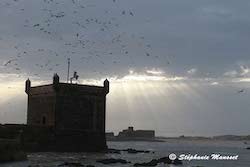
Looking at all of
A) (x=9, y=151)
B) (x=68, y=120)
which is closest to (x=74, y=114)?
(x=68, y=120)

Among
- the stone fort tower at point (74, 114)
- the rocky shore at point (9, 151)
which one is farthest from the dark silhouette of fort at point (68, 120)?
the rocky shore at point (9, 151)

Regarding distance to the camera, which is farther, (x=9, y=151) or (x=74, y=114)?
(x=74, y=114)

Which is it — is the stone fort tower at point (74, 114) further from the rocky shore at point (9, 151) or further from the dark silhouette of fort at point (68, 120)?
the rocky shore at point (9, 151)

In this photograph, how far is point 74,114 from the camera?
241ft

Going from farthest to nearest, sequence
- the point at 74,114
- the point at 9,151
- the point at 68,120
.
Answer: the point at 74,114 → the point at 68,120 → the point at 9,151

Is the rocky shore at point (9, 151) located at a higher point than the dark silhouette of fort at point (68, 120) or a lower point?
lower

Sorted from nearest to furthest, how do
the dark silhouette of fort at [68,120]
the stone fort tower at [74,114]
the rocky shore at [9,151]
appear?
the rocky shore at [9,151] < the dark silhouette of fort at [68,120] < the stone fort tower at [74,114]

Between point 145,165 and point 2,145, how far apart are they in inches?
577

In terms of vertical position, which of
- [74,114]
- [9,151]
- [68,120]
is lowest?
[9,151]

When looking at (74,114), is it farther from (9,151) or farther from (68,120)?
(9,151)

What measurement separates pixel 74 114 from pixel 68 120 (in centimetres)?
115

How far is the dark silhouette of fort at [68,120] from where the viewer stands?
70812mm

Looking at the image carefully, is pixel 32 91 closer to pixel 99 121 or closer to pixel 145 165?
pixel 99 121

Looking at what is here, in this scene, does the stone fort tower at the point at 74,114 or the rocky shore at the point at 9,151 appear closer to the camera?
the rocky shore at the point at 9,151
